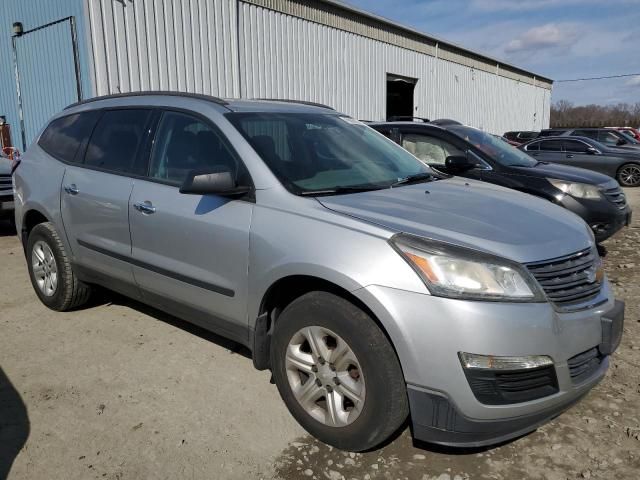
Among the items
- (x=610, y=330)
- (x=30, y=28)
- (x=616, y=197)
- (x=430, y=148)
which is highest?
(x=30, y=28)

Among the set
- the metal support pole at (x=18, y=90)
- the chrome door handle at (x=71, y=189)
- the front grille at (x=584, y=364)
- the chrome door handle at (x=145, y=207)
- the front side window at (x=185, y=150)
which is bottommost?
the front grille at (x=584, y=364)

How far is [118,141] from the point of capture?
3867mm

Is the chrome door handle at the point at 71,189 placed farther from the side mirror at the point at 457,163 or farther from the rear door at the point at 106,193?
the side mirror at the point at 457,163

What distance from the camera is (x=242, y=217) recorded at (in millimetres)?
2906

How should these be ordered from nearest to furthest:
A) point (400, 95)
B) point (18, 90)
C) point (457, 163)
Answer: point (457, 163) → point (18, 90) → point (400, 95)

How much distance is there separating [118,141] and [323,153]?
1.58 m

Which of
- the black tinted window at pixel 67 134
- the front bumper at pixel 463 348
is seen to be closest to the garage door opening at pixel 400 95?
the black tinted window at pixel 67 134

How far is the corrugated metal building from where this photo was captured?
28.6 feet

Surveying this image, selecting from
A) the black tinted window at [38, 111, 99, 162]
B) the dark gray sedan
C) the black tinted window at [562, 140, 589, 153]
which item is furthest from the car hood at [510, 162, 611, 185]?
the black tinted window at [562, 140, 589, 153]

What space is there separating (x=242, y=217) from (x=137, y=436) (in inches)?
50.5

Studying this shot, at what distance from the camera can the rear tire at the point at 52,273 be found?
4312mm

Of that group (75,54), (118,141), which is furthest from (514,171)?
(75,54)

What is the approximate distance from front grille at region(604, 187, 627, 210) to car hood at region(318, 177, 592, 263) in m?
3.33

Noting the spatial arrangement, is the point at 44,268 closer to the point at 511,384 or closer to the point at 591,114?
the point at 511,384
